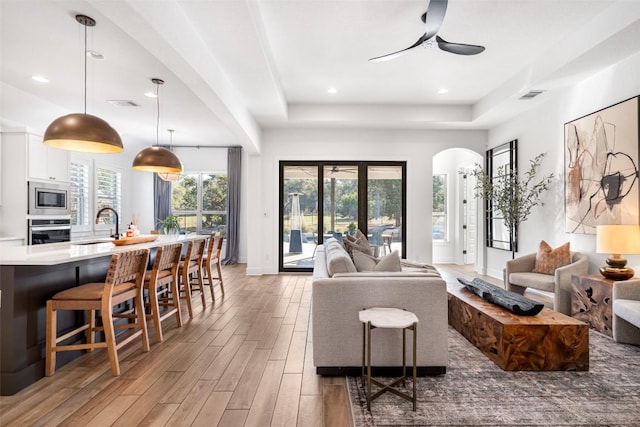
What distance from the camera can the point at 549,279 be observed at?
13.6ft

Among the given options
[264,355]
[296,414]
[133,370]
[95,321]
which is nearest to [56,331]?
[95,321]

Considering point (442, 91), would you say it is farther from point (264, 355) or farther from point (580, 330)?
point (264, 355)

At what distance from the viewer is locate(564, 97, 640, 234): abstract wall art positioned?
3.60m

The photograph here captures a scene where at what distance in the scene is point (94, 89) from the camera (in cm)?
475

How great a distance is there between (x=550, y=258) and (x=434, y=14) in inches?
134

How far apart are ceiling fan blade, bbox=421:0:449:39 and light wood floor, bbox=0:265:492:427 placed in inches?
118

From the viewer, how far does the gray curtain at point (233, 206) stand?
8.12m

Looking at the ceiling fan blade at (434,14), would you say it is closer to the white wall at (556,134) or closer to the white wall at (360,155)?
the white wall at (556,134)

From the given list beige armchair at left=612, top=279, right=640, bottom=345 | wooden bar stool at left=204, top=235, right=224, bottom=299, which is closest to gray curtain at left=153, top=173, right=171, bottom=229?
wooden bar stool at left=204, top=235, right=224, bottom=299

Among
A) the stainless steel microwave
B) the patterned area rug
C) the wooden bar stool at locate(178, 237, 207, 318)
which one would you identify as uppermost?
the stainless steel microwave

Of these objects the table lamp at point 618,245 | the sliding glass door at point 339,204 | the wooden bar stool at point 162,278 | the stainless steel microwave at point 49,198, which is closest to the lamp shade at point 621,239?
the table lamp at point 618,245

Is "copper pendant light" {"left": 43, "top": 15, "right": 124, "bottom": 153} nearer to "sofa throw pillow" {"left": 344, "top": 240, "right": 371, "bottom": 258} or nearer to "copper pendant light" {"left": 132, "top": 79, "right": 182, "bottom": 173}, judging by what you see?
"copper pendant light" {"left": 132, "top": 79, "right": 182, "bottom": 173}

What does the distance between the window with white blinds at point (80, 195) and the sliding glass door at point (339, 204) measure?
402 cm

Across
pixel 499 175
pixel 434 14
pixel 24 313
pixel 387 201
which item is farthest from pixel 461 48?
pixel 24 313
